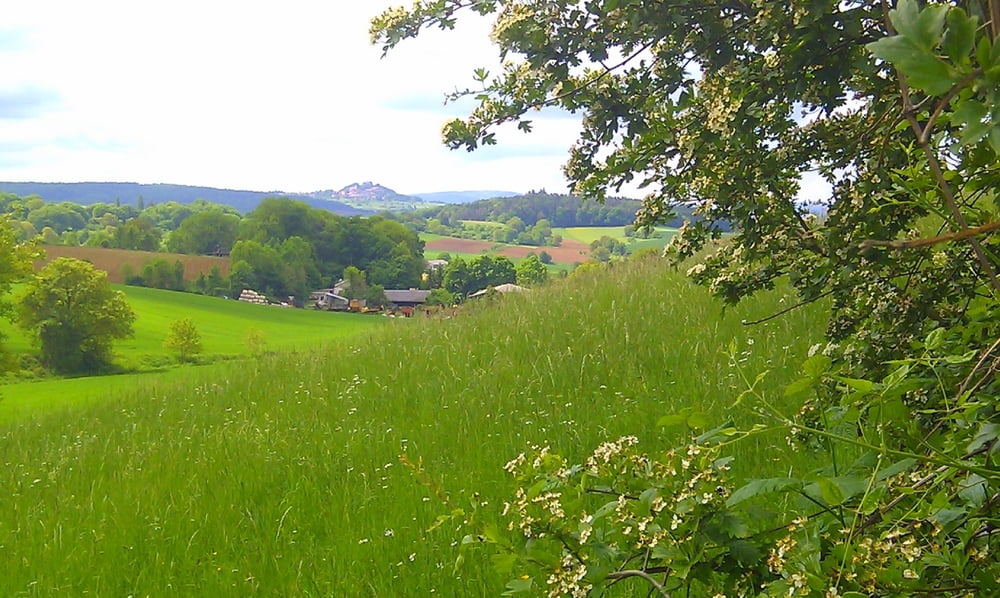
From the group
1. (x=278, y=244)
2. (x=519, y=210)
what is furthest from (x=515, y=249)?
(x=278, y=244)

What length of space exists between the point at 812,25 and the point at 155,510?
4.35 m

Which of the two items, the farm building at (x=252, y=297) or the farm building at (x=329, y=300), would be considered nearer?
the farm building at (x=329, y=300)

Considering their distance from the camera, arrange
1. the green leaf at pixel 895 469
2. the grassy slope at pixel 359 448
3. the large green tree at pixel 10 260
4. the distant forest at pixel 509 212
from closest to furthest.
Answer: the green leaf at pixel 895 469, the grassy slope at pixel 359 448, the large green tree at pixel 10 260, the distant forest at pixel 509 212

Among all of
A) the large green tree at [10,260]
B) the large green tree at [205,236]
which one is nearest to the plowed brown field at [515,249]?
the large green tree at [10,260]

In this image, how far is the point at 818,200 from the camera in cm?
292

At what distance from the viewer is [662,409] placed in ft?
15.1

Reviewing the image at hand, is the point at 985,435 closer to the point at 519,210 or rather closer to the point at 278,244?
the point at 519,210

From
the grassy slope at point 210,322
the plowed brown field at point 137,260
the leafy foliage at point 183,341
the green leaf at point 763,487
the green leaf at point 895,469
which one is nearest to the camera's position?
the green leaf at point 895,469

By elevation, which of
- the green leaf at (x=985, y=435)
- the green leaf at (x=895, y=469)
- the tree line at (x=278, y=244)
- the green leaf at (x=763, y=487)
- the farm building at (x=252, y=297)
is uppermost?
the green leaf at (x=985, y=435)

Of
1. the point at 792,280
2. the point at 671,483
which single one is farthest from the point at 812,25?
the point at 671,483

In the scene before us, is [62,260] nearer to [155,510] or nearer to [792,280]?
[155,510]

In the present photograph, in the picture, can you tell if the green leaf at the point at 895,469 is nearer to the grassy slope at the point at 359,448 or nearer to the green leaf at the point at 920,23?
the grassy slope at the point at 359,448

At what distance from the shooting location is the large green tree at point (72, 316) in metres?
39.0

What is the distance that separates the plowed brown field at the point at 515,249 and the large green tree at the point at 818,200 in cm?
2758
